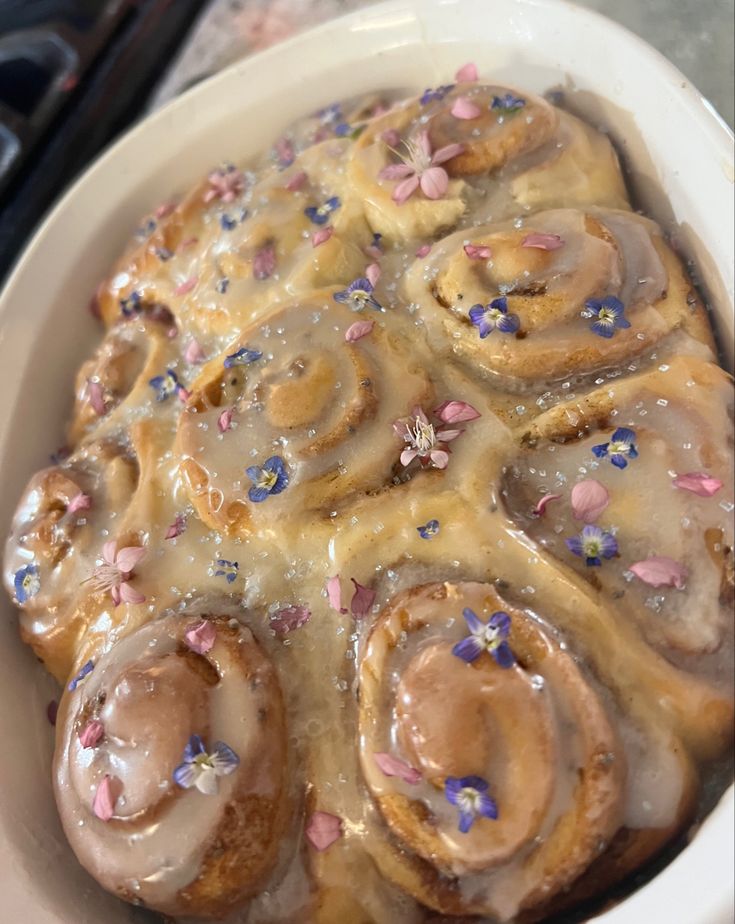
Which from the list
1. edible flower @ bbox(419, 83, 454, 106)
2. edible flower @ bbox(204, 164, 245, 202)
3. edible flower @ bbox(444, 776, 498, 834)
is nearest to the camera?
edible flower @ bbox(444, 776, 498, 834)

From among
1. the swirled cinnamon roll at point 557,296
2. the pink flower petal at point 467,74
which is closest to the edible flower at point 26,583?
the swirled cinnamon roll at point 557,296

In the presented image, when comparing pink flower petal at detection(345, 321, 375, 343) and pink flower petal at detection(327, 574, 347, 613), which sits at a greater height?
pink flower petal at detection(345, 321, 375, 343)

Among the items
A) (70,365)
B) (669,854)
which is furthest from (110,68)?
(669,854)

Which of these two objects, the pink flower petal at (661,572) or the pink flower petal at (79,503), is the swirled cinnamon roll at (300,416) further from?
the pink flower petal at (661,572)

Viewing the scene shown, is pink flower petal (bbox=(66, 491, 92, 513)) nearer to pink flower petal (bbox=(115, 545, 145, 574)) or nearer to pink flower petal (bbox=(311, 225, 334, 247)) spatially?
pink flower petal (bbox=(115, 545, 145, 574))

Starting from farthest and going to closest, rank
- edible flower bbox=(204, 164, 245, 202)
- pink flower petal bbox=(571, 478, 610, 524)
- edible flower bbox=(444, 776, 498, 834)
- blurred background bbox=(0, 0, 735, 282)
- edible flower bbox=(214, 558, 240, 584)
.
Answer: blurred background bbox=(0, 0, 735, 282) → edible flower bbox=(204, 164, 245, 202) → edible flower bbox=(214, 558, 240, 584) → pink flower petal bbox=(571, 478, 610, 524) → edible flower bbox=(444, 776, 498, 834)

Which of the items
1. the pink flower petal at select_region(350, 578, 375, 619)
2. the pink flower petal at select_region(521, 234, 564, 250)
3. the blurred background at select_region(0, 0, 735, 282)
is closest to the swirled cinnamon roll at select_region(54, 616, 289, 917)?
the pink flower petal at select_region(350, 578, 375, 619)

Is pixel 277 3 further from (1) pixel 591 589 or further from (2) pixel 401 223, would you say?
(1) pixel 591 589

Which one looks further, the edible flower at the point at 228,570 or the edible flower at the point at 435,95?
the edible flower at the point at 435,95
